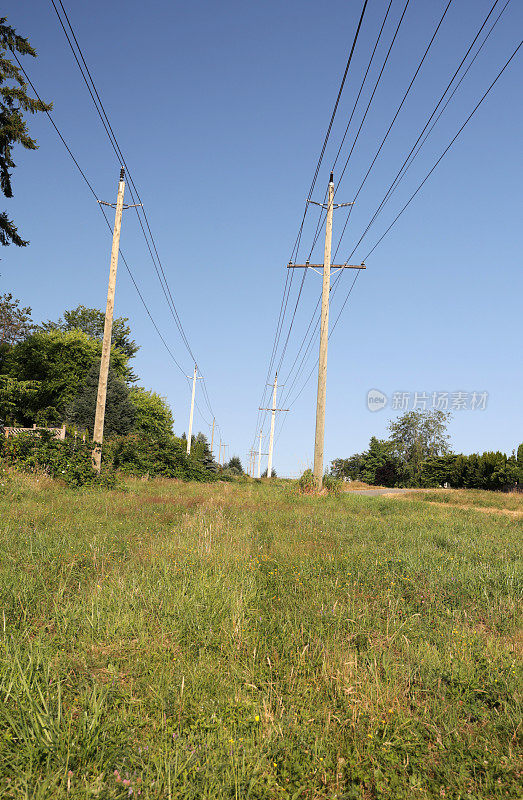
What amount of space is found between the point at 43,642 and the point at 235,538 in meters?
3.98

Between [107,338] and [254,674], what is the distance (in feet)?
50.1

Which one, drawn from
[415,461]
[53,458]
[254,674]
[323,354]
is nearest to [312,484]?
[323,354]

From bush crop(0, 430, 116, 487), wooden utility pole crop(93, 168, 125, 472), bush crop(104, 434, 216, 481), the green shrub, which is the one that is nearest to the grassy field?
bush crop(0, 430, 116, 487)

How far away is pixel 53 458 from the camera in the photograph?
1534 centimetres

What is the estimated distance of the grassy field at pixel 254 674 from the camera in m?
2.53

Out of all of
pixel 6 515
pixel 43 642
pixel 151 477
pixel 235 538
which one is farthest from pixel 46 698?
pixel 151 477

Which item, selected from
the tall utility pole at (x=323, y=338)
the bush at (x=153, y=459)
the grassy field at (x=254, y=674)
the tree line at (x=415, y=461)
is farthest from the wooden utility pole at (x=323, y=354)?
the tree line at (x=415, y=461)

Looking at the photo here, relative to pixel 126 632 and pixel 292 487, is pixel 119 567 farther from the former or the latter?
pixel 292 487

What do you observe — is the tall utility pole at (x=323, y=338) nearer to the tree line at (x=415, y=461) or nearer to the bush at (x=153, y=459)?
the bush at (x=153, y=459)

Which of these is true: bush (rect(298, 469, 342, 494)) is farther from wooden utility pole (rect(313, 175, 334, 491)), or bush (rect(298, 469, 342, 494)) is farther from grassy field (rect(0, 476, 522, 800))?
grassy field (rect(0, 476, 522, 800))

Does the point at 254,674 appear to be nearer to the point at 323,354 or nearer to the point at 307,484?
the point at 307,484

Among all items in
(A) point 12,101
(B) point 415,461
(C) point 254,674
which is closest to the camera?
(C) point 254,674

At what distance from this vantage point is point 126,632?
12.5 ft

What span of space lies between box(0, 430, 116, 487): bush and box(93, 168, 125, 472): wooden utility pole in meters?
0.45
